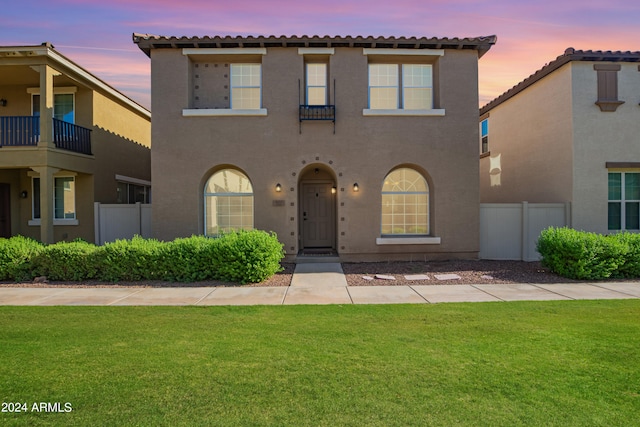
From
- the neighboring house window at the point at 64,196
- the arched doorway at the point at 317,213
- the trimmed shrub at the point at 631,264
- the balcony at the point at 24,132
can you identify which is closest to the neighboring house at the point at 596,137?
the trimmed shrub at the point at 631,264

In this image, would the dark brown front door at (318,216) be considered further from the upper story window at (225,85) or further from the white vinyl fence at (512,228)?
the white vinyl fence at (512,228)

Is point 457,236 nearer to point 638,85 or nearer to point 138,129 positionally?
point 638,85

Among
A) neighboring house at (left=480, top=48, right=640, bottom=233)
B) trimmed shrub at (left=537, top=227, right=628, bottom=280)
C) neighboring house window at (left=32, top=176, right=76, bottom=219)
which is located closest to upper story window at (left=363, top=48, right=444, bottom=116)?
neighboring house at (left=480, top=48, right=640, bottom=233)

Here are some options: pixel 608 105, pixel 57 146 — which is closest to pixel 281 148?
pixel 57 146

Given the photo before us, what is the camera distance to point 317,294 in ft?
27.2

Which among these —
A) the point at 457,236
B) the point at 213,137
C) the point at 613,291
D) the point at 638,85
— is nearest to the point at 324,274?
the point at 457,236

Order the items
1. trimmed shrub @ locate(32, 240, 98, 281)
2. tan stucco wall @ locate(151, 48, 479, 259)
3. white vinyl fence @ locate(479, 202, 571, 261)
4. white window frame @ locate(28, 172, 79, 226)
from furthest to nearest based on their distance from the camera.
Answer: white window frame @ locate(28, 172, 79, 226) → white vinyl fence @ locate(479, 202, 571, 261) → tan stucco wall @ locate(151, 48, 479, 259) → trimmed shrub @ locate(32, 240, 98, 281)

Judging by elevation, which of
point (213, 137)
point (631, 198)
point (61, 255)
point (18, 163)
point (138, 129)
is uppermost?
point (138, 129)

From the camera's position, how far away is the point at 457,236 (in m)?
12.2

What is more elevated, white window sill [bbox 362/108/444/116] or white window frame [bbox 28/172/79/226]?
white window sill [bbox 362/108/444/116]

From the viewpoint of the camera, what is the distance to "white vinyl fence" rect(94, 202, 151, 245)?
42.8 ft

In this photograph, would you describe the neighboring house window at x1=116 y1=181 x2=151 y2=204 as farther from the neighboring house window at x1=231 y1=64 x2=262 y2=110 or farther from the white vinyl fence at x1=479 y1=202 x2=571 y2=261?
the white vinyl fence at x1=479 y1=202 x2=571 y2=261

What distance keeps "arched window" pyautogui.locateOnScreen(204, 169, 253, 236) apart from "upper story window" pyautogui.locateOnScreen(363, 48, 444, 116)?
4.93 m

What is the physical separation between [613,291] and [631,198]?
5.81 metres
